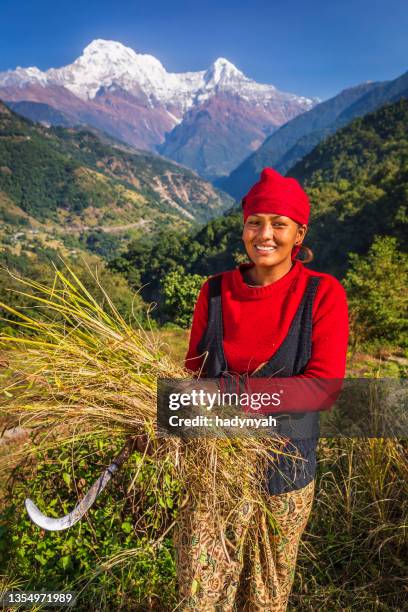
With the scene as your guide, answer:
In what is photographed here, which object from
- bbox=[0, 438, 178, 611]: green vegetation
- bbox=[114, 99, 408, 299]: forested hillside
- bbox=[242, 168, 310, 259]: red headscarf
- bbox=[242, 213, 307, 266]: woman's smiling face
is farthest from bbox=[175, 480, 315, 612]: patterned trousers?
bbox=[114, 99, 408, 299]: forested hillside

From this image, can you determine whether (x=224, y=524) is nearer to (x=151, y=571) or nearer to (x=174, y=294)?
(x=151, y=571)

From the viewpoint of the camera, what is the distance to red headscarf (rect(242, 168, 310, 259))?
1521mm

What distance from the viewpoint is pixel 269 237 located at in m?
1.57

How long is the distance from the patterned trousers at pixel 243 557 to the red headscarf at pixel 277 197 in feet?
3.39

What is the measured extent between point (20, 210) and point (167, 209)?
2576 inches

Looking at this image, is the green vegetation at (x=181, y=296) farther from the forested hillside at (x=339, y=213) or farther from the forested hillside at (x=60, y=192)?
the forested hillside at (x=60, y=192)

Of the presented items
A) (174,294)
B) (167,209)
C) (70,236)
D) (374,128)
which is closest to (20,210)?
(70,236)

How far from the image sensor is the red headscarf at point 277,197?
4.99ft

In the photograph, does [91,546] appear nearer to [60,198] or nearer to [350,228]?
[350,228]

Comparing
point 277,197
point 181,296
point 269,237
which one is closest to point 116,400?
point 269,237

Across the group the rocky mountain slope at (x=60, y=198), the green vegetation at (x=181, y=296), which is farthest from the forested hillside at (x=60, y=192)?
the green vegetation at (x=181, y=296)

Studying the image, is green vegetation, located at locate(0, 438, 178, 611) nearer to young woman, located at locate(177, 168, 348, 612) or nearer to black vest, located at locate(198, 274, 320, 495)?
young woman, located at locate(177, 168, 348, 612)

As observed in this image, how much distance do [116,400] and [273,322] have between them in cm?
62

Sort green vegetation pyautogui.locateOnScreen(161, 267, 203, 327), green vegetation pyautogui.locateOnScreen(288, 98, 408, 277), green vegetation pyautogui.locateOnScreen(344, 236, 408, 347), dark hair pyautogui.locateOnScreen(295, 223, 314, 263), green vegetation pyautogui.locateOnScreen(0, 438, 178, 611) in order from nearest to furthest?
dark hair pyautogui.locateOnScreen(295, 223, 314, 263), green vegetation pyautogui.locateOnScreen(0, 438, 178, 611), green vegetation pyautogui.locateOnScreen(344, 236, 408, 347), green vegetation pyautogui.locateOnScreen(161, 267, 203, 327), green vegetation pyautogui.locateOnScreen(288, 98, 408, 277)
